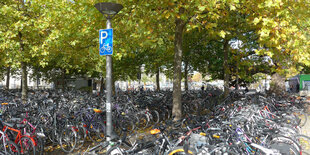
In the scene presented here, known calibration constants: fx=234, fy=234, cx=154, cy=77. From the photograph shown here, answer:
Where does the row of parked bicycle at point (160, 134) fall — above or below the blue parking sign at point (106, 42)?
below

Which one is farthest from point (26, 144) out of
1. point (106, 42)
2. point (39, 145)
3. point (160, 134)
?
point (160, 134)

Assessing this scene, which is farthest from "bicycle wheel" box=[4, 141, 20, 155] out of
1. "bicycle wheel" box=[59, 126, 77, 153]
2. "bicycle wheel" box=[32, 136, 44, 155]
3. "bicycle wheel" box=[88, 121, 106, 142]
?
"bicycle wheel" box=[88, 121, 106, 142]

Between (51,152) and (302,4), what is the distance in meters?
7.25

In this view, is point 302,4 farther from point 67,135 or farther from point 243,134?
point 67,135

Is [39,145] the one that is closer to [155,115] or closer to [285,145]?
[155,115]

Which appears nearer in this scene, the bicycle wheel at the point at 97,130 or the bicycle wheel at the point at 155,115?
the bicycle wheel at the point at 97,130

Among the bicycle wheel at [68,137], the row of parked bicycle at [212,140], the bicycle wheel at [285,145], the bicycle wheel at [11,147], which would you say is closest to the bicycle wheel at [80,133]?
the bicycle wheel at [68,137]

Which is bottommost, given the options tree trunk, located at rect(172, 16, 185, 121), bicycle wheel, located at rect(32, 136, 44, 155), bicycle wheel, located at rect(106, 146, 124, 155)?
bicycle wheel, located at rect(32, 136, 44, 155)

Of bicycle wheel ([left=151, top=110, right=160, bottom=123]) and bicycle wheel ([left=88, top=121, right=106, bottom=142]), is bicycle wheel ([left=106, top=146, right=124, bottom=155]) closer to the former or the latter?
bicycle wheel ([left=88, top=121, right=106, bottom=142])

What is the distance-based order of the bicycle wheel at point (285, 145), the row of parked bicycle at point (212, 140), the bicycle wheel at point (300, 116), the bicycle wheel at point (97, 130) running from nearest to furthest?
the row of parked bicycle at point (212, 140)
the bicycle wheel at point (285, 145)
the bicycle wheel at point (97, 130)
the bicycle wheel at point (300, 116)

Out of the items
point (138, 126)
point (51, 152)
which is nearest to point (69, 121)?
point (51, 152)

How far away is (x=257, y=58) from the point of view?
12.8 m

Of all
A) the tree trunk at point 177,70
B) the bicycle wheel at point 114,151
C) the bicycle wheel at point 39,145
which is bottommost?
the bicycle wheel at point 39,145

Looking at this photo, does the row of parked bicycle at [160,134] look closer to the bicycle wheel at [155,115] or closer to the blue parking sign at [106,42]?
the bicycle wheel at [155,115]
